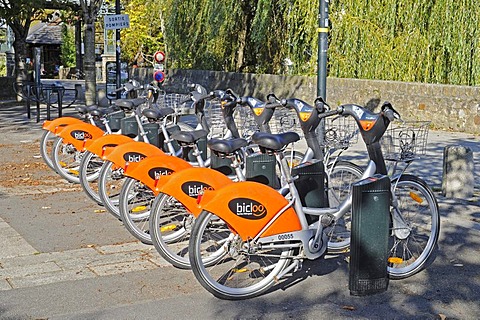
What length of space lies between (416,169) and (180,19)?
15.3m

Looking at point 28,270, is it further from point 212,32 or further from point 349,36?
point 212,32

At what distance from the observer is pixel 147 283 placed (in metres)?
5.44

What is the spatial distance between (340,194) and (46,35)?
2410 inches

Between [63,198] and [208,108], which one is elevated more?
[208,108]

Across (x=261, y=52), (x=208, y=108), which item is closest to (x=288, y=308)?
(x=208, y=108)

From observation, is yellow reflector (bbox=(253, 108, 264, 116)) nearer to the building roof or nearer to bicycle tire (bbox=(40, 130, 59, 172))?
bicycle tire (bbox=(40, 130, 59, 172))

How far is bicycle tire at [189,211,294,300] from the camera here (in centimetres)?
492

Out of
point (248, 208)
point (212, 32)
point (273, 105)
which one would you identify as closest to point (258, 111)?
point (273, 105)

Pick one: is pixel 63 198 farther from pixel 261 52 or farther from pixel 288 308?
pixel 261 52

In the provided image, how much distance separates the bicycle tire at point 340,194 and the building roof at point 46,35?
2343 inches

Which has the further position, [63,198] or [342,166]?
[63,198]

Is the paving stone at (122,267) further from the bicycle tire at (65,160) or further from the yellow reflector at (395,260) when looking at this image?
the bicycle tire at (65,160)

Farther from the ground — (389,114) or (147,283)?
(389,114)

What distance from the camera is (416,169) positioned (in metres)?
10.2
